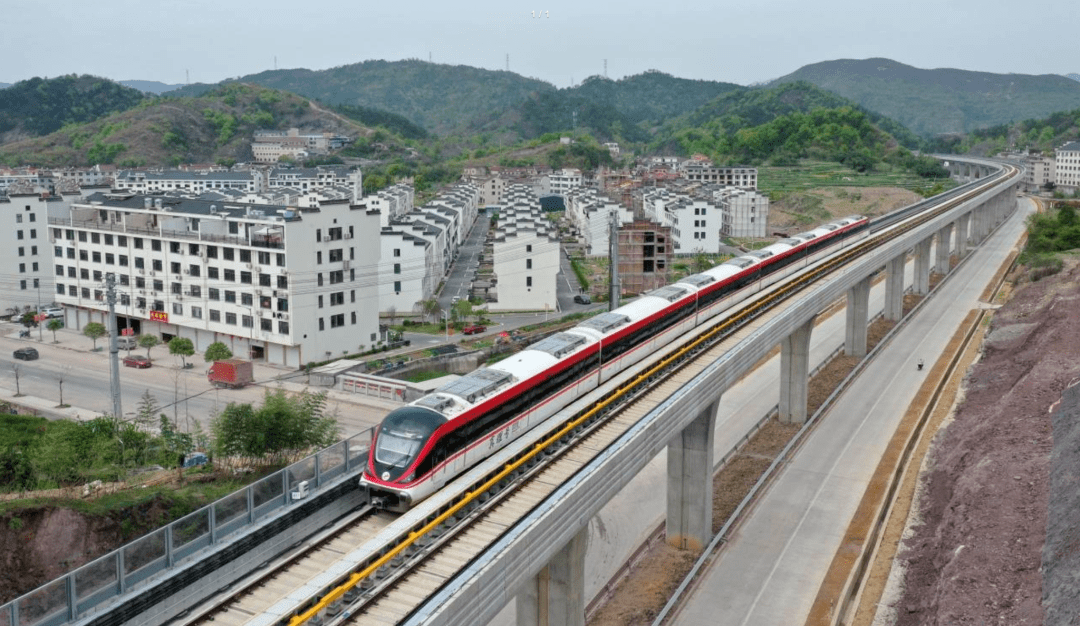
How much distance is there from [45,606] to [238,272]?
43.9 meters

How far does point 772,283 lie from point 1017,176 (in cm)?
9813

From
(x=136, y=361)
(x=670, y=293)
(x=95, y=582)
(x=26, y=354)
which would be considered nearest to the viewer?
(x=95, y=582)

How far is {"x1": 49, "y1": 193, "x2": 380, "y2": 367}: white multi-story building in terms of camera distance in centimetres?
5500

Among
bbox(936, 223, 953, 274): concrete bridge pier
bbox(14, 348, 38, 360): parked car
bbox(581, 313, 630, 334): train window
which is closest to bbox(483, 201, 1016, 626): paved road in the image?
bbox(581, 313, 630, 334): train window

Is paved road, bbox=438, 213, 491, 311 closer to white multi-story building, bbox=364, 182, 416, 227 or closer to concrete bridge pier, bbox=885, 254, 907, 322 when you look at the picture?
white multi-story building, bbox=364, 182, 416, 227

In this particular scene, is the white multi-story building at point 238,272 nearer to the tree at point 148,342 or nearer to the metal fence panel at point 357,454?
the tree at point 148,342

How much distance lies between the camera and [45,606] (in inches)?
583

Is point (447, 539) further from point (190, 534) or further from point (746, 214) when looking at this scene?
point (746, 214)

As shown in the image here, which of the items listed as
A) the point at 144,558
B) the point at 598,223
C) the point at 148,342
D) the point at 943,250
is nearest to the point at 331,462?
the point at 144,558

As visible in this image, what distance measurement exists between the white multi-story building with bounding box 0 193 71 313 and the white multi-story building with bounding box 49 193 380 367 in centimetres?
900

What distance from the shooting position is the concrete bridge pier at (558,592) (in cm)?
2253

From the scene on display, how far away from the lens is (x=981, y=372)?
50.9 m

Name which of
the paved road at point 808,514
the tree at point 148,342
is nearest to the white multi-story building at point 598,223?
the paved road at point 808,514

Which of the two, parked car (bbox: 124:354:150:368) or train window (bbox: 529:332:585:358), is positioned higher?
train window (bbox: 529:332:585:358)
